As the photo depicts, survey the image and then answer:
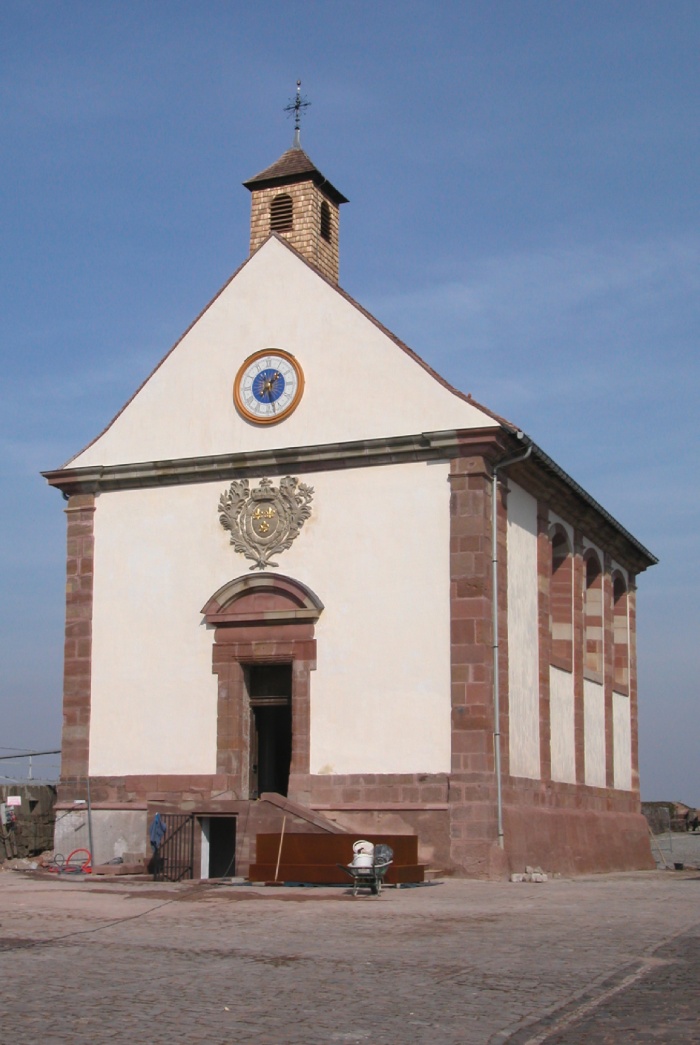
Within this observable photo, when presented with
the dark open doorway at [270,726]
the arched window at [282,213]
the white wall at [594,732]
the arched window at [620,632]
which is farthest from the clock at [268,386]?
the arched window at [620,632]

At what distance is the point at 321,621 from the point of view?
25.1 metres

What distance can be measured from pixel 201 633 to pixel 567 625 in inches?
320

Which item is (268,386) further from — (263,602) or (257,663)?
(257,663)

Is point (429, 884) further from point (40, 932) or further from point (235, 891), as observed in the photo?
point (40, 932)

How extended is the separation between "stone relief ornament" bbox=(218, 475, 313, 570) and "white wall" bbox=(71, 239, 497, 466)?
84 cm

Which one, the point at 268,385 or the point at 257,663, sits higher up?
the point at 268,385

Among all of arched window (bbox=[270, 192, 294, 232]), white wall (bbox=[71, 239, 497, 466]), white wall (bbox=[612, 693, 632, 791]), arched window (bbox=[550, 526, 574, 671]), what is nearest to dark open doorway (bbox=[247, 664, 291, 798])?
white wall (bbox=[71, 239, 497, 466])

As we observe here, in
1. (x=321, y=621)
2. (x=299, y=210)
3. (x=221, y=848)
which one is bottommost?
(x=221, y=848)

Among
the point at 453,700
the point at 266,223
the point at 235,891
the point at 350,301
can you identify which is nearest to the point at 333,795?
the point at 453,700

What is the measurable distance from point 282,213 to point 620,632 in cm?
1459

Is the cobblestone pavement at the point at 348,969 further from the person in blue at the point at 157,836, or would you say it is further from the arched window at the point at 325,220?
the arched window at the point at 325,220

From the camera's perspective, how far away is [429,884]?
68.5 feet

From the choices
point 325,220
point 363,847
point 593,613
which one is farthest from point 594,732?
point 363,847

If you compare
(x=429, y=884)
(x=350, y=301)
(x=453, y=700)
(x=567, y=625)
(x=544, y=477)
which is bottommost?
(x=429, y=884)
